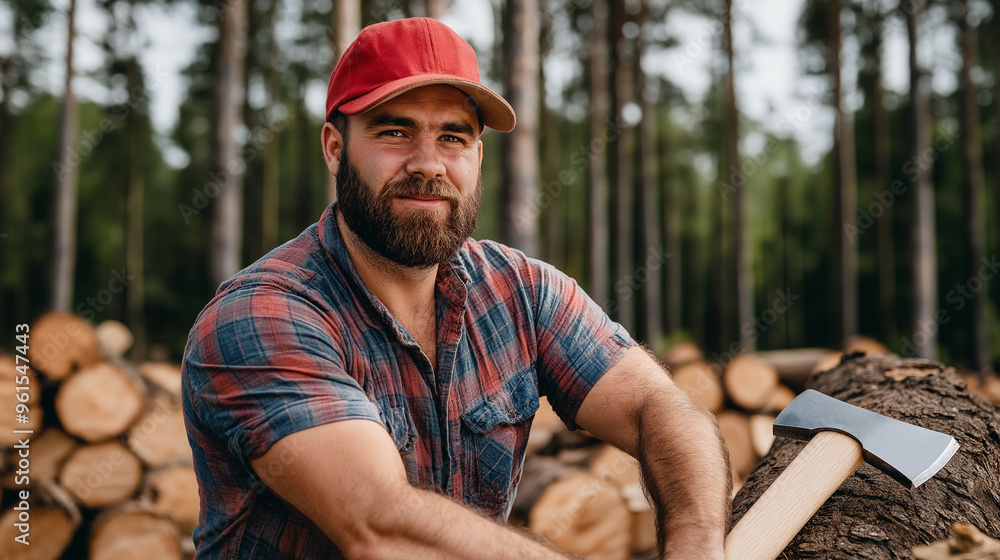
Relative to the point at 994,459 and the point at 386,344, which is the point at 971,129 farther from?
the point at 386,344

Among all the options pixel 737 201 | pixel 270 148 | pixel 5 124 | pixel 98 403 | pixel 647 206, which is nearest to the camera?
pixel 98 403

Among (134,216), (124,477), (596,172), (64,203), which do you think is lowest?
(124,477)

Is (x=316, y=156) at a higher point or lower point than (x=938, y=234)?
higher

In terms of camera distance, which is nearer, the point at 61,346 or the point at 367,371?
the point at 367,371

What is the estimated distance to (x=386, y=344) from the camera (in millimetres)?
1800

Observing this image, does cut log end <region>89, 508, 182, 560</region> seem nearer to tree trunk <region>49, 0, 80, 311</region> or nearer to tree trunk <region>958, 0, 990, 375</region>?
tree trunk <region>49, 0, 80, 311</region>

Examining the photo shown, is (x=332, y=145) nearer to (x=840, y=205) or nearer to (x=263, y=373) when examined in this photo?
(x=263, y=373)

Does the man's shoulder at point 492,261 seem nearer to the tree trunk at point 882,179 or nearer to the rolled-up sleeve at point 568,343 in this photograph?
the rolled-up sleeve at point 568,343

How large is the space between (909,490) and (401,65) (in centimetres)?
175

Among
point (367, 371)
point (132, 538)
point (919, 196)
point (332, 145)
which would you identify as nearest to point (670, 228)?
point (919, 196)

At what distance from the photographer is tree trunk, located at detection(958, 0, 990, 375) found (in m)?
12.6

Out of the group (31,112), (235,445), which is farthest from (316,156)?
(235,445)

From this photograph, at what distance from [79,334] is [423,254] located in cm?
380

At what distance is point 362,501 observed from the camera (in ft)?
4.51
